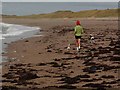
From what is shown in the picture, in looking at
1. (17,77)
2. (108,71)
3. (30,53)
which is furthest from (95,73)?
(30,53)

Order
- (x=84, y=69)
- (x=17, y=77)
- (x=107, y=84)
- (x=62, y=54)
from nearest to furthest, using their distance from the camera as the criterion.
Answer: (x=107, y=84) → (x=17, y=77) → (x=84, y=69) → (x=62, y=54)

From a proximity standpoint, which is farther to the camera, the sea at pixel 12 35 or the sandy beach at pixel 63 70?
the sea at pixel 12 35

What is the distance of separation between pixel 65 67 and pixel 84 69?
3.97ft

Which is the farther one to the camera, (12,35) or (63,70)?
(12,35)

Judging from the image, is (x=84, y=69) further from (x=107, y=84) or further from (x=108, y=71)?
(x=107, y=84)

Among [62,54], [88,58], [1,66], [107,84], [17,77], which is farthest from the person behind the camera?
[62,54]

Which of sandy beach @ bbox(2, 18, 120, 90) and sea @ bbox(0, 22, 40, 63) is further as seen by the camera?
sea @ bbox(0, 22, 40, 63)

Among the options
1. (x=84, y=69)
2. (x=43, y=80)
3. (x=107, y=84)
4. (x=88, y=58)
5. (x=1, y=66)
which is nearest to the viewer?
(x=107, y=84)

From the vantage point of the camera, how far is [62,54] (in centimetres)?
2130

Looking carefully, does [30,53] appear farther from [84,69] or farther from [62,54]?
[84,69]

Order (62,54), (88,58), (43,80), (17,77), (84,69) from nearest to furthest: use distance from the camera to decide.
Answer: (43,80), (17,77), (84,69), (88,58), (62,54)

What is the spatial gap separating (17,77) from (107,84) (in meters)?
3.93

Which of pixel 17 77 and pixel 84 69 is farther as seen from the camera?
pixel 84 69

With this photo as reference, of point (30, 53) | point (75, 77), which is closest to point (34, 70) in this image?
point (75, 77)
